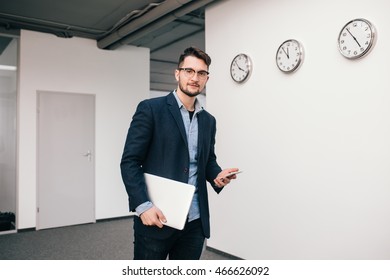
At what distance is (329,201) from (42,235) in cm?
367

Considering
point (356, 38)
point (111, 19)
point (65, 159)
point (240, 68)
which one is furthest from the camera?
point (65, 159)

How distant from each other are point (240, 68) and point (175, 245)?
2290 mm

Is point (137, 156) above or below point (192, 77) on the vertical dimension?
below

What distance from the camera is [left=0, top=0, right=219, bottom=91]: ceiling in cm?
394

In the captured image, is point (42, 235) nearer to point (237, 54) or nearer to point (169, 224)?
point (237, 54)

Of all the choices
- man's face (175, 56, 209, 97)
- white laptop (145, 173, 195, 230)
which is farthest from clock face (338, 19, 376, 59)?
white laptop (145, 173, 195, 230)

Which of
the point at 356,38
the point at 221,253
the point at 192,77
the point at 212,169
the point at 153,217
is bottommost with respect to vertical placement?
the point at 221,253

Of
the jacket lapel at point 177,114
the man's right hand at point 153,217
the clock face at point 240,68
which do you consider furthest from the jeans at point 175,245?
the clock face at point 240,68

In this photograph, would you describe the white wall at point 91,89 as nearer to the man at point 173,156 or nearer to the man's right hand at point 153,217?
the man at point 173,156

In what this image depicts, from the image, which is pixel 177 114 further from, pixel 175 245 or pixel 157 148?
pixel 175 245

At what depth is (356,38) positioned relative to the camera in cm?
241

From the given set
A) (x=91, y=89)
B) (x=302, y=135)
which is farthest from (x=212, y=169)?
(x=91, y=89)

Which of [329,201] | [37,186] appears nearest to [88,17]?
[37,186]

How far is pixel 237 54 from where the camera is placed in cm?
351
